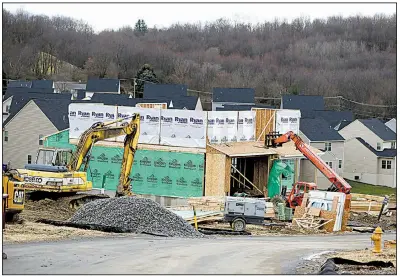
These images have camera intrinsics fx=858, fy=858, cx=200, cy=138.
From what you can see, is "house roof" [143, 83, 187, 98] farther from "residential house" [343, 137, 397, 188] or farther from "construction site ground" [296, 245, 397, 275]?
"construction site ground" [296, 245, 397, 275]

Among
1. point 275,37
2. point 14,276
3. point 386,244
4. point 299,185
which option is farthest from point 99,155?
point 275,37

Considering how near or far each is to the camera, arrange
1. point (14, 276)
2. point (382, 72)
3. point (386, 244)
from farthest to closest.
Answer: point (382, 72), point (386, 244), point (14, 276)

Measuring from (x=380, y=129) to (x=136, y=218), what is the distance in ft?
150

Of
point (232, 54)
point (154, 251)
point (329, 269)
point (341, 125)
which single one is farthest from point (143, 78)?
point (329, 269)

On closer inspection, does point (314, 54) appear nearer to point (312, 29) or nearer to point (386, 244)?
point (312, 29)

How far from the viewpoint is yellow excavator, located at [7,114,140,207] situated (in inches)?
1439

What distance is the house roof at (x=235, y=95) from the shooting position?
84312 millimetres

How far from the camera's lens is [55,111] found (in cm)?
5753

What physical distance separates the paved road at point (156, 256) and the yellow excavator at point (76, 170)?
34.7 ft

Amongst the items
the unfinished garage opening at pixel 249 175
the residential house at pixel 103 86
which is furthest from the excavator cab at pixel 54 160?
the residential house at pixel 103 86

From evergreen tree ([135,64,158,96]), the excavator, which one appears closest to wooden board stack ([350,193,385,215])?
the excavator

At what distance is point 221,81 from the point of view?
11244 centimetres

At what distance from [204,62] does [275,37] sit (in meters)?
15.9

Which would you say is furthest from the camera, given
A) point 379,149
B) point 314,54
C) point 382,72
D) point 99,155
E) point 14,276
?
point 314,54
